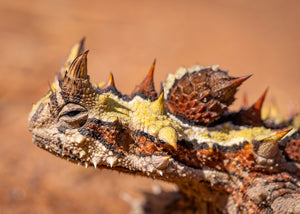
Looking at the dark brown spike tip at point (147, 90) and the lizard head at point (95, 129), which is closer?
the lizard head at point (95, 129)

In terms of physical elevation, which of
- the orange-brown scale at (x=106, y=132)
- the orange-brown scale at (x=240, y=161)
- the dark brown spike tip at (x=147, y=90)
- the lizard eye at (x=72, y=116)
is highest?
the dark brown spike tip at (x=147, y=90)

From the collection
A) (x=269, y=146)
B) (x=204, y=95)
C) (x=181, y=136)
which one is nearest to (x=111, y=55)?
(x=204, y=95)

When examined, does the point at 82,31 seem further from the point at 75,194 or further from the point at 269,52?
the point at 75,194

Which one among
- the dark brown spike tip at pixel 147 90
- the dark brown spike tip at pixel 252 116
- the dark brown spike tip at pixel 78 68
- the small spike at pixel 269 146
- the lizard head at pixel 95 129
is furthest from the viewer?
the dark brown spike tip at pixel 252 116

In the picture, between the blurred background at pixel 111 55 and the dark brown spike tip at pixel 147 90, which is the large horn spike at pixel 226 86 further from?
the blurred background at pixel 111 55

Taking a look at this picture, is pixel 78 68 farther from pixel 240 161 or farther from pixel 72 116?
pixel 240 161

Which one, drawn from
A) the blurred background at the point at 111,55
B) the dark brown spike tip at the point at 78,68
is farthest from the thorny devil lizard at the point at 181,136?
the blurred background at the point at 111,55

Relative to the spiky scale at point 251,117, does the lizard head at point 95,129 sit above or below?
below

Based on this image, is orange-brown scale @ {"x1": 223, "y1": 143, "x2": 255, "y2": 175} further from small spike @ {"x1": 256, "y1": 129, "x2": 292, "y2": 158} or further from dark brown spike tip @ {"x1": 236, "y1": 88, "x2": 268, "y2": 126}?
dark brown spike tip @ {"x1": 236, "y1": 88, "x2": 268, "y2": 126}
